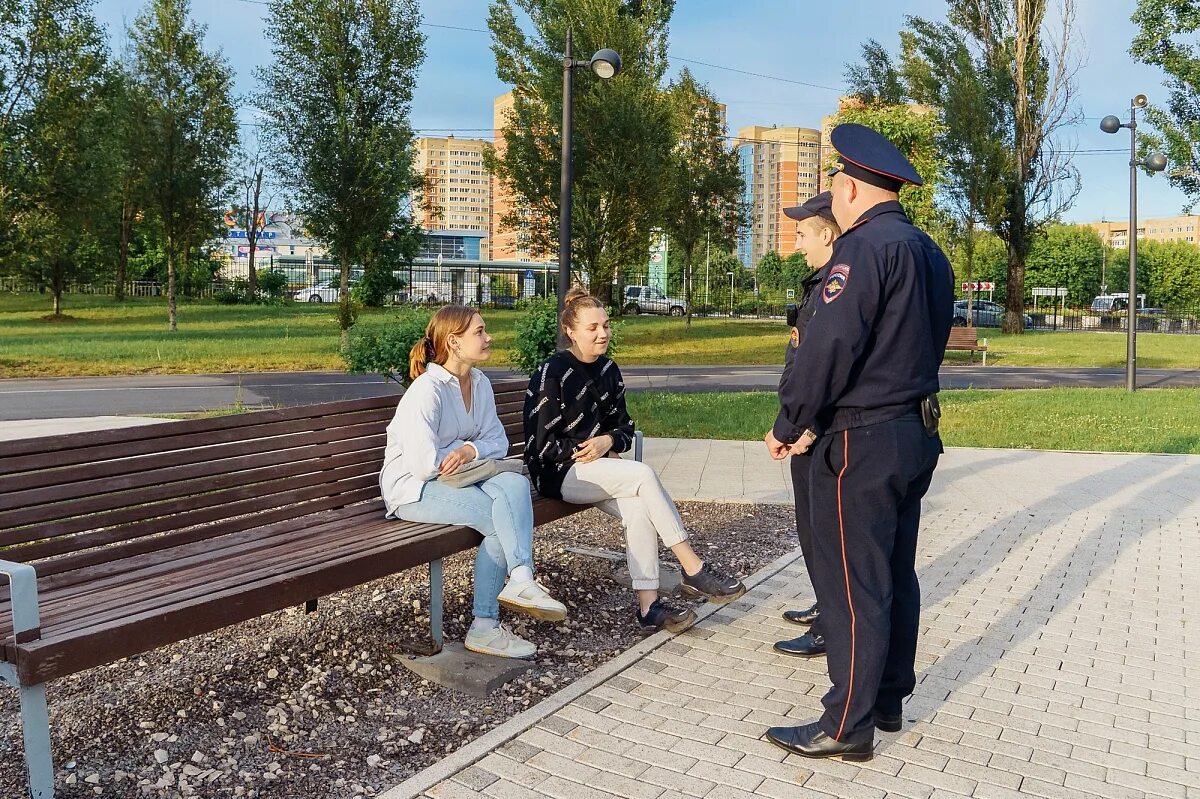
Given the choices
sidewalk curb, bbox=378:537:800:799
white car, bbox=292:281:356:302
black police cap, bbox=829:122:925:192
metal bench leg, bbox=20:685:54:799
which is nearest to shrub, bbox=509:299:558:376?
sidewalk curb, bbox=378:537:800:799

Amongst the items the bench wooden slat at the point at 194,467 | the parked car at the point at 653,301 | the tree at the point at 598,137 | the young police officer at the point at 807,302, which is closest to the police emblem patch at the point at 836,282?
the young police officer at the point at 807,302

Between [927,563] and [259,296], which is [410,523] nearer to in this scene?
[927,563]

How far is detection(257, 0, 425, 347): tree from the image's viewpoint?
2261 cm

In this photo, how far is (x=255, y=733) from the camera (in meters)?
3.37

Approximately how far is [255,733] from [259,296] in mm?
46861

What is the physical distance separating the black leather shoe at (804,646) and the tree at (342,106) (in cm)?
2065

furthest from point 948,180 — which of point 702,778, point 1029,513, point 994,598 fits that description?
point 702,778

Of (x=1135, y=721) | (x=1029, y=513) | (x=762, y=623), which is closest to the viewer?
(x=1135, y=721)

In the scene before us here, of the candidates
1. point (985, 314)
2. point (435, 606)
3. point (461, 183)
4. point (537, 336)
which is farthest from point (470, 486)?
point (461, 183)

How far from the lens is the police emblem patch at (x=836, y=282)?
306cm

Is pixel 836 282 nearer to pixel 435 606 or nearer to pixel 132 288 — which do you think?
pixel 435 606

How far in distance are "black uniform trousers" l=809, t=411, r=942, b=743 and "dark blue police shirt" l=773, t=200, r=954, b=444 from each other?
9 centimetres

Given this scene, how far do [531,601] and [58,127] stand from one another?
20533 millimetres

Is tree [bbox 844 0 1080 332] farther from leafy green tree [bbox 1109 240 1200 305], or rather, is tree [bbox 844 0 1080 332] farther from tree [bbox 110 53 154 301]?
leafy green tree [bbox 1109 240 1200 305]
